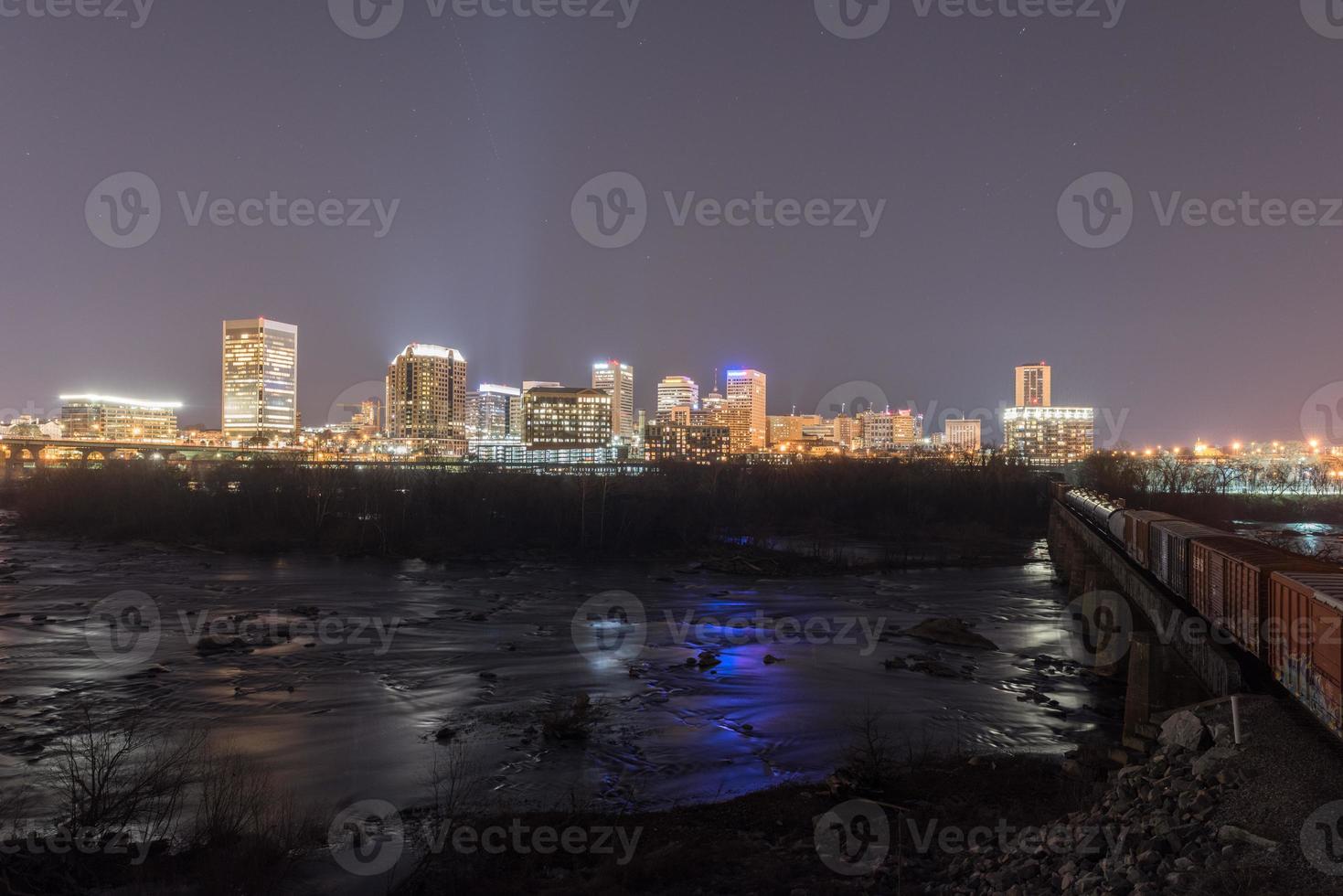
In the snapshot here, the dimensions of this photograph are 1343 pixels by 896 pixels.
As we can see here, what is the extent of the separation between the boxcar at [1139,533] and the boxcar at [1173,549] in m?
0.34

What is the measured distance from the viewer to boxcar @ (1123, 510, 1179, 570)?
23.2m

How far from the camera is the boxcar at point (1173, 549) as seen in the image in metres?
18.2

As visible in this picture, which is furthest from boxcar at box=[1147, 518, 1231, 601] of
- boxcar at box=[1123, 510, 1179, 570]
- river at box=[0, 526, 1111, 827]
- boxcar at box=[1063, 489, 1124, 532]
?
boxcar at box=[1063, 489, 1124, 532]

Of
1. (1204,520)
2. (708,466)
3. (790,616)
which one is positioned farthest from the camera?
(708,466)

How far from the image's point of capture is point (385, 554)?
5538cm

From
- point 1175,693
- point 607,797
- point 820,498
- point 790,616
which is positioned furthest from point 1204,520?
point 607,797

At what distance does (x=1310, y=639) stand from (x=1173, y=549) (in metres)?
9.83

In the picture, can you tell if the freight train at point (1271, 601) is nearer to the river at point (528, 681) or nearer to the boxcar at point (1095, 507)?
the river at point (528, 681)

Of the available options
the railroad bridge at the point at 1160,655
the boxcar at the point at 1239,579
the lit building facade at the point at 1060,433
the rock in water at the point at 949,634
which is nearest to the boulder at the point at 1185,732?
the railroad bridge at the point at 1160,655

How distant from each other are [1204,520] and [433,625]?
7438 cm

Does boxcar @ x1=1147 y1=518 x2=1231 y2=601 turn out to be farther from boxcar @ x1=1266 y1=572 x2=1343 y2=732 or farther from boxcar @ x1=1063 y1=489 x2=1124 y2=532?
boxcar @ x1=1063 y1=489 x2=1124 y2=532

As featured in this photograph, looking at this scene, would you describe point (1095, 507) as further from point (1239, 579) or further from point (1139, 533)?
point (1239, 579)

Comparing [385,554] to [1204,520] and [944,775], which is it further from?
[1204,520]

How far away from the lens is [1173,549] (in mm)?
19344
